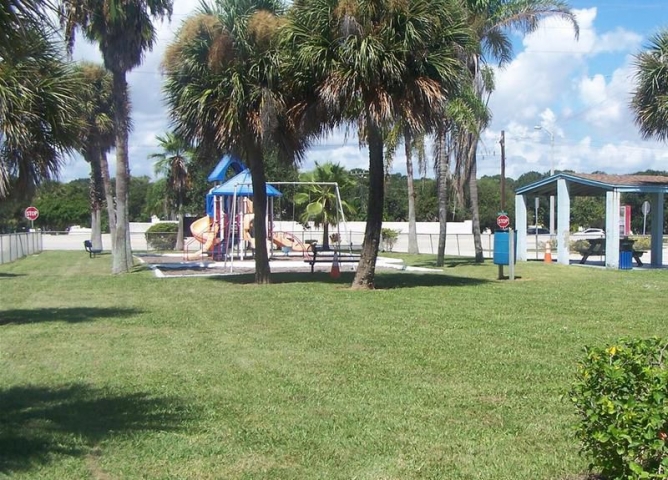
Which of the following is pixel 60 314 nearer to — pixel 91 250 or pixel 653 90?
pixel 653 90

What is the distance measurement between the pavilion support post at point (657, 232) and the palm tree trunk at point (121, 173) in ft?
59.9

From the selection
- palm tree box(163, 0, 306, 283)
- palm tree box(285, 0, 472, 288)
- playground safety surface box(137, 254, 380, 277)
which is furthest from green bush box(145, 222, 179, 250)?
palm tree box(285, 0, 472, 288)

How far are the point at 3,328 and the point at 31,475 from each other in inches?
319

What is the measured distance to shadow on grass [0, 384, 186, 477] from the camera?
5703 mm

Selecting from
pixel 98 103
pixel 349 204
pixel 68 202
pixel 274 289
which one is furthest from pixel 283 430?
pixel 68 202

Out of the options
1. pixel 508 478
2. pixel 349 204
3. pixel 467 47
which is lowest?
pixel 508 478

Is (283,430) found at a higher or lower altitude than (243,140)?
lower

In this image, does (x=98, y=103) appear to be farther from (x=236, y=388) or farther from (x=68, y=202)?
(x=68, y=202)

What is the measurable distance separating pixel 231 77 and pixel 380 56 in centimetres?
404

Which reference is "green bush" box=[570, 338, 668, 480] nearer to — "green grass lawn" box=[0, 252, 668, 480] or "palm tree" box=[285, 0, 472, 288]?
"green grass lawn" box=[0, 252, 668, 480]

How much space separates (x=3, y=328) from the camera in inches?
493

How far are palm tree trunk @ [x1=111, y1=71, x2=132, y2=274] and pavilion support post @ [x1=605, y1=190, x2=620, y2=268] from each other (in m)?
16.3

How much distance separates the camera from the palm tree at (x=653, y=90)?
23.0 meters

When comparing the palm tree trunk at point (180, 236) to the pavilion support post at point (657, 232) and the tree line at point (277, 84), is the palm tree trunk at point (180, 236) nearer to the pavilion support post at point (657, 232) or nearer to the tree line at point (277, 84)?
the tree line at point (277, 84)
